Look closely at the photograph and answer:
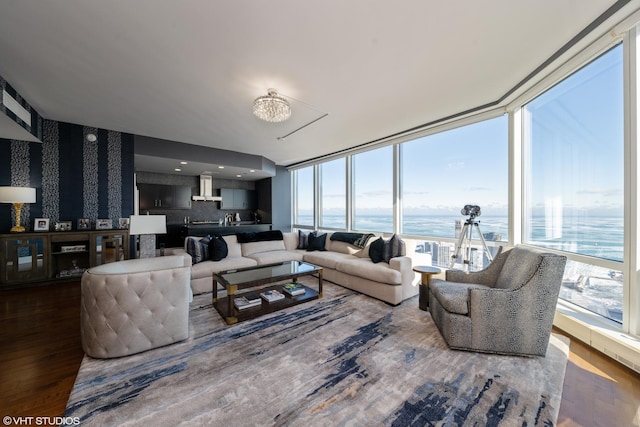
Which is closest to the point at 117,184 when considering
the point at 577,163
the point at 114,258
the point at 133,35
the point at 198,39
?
the point at 114,258

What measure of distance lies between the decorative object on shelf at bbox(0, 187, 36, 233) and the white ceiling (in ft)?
3.99

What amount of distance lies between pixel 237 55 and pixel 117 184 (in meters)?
3.92

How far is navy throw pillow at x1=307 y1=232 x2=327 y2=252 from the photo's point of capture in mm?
4957

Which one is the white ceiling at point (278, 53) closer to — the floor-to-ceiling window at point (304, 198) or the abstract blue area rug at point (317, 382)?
the abstract blue area rug at point (317, 382)

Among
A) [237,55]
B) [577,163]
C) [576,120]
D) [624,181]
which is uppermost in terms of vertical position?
[237,55]

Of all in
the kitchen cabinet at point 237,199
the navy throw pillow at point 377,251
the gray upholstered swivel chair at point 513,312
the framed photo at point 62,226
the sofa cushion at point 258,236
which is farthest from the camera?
the kitchen cabinet at point 237,199

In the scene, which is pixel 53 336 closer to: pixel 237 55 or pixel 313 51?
pixel 237 55

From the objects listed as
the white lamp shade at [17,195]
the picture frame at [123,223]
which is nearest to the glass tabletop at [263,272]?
the picture frame at [123,223]

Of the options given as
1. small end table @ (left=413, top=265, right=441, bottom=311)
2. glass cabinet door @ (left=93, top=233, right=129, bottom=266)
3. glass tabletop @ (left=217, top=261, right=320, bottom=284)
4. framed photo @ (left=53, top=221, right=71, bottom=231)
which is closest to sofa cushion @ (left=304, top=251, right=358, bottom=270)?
glass tabletop @ (left=217, top=261, right=320, bottom=284)

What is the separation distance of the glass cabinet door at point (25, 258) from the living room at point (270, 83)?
52cm

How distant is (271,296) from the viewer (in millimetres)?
2982

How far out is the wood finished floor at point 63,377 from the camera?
57.4 inches

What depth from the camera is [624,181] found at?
6.60 feet

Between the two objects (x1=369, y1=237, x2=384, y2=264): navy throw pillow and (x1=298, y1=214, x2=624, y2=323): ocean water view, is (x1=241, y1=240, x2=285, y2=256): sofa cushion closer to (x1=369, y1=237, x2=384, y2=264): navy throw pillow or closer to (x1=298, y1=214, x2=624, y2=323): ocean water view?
(x1=369, y1=237, x2=384, y2=264): navy throw pillow
